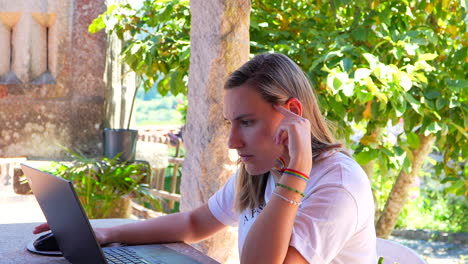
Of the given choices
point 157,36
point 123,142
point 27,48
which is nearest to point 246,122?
point 157,36

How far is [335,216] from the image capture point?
5.35 ft

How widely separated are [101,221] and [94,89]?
2.57 meters

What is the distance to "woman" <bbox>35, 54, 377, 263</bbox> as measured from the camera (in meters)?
1.62

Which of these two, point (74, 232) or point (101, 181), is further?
point (101, 181)

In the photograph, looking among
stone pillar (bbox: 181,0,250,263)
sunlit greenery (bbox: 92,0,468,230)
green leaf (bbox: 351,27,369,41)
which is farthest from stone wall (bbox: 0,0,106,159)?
green leaf (bbox: 351,27,369,41)

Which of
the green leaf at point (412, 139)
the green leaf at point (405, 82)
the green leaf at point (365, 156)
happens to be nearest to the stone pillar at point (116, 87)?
the green leaf at point (365, 156)

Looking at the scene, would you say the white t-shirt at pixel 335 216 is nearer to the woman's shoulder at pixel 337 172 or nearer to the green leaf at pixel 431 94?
the woman's shoulder at pixel 337 172

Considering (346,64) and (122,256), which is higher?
(346,64)

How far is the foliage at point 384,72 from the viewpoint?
9.30ft

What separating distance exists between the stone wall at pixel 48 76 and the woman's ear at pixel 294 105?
315cm

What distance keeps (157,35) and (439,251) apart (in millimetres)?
5091

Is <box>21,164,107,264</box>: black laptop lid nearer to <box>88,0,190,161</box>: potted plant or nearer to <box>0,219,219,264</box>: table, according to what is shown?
<box>0,219,219,264</box>: table

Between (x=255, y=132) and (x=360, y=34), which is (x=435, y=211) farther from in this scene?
(x=255, y=132)

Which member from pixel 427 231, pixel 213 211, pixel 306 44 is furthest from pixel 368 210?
pixel 427 231
